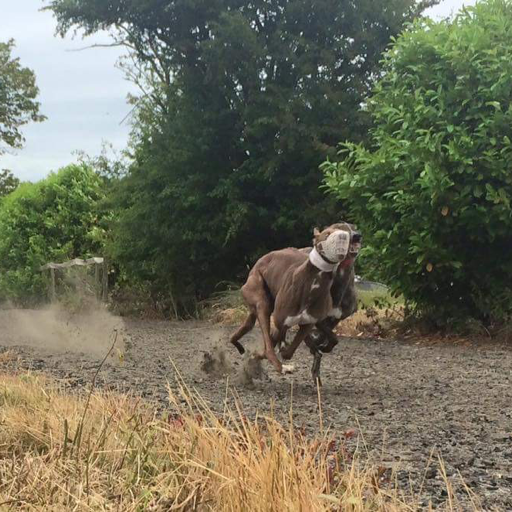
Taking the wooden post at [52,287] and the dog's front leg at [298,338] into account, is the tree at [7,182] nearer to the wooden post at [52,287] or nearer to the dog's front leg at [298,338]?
the wooden post at [52,287]

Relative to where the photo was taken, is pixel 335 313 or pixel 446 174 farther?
pixel 446 174

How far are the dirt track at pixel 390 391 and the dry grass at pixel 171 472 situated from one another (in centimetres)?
48

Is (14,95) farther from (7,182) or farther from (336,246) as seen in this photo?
(336,246)

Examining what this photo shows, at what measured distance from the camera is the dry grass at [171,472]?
8.62ft

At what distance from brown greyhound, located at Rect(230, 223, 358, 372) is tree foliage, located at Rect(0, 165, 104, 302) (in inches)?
697

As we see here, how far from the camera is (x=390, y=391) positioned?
21.1 feet

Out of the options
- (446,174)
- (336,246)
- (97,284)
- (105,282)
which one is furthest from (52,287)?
(336,246)

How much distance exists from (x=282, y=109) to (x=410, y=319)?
20.2ft

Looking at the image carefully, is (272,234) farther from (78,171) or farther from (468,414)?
(468,414)

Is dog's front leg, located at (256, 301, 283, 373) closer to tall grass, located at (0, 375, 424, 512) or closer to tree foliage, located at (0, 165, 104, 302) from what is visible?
tall grass, located at (0, 375, 424, 512)

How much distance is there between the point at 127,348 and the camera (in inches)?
391

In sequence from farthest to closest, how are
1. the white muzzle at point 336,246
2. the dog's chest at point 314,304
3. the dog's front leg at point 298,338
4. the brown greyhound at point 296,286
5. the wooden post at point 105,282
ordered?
the wooden post at point 105,282 → the dog's front leg at point 298,338 → the dog's chest at point 314,304 → the brown greyhound at point 296,286 → the white muzzle at point 336,246

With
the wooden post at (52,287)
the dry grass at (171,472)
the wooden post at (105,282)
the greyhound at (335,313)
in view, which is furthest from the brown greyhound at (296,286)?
the wooden post at (52,287)

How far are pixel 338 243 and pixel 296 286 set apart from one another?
0.56 metres
